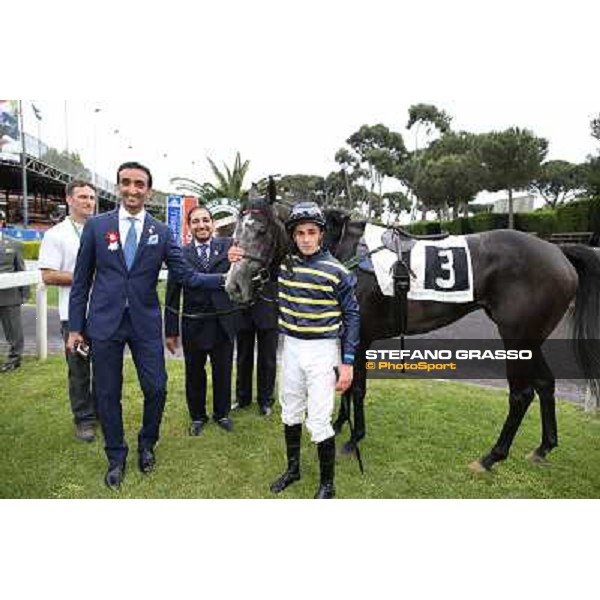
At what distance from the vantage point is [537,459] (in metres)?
3.19

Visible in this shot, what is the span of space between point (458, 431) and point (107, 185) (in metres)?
7.10

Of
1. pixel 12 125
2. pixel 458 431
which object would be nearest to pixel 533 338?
pixel 458 431

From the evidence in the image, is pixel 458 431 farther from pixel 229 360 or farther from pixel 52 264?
pixel 52 264

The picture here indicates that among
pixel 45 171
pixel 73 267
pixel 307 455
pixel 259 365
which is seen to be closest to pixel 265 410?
pixel 259 365

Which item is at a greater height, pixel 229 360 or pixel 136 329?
pixel 136 329

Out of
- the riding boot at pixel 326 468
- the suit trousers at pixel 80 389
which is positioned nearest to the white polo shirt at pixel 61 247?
the suit trousers at pixel 80 389

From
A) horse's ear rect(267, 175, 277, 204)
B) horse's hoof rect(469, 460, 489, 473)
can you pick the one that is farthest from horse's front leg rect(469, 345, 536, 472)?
horse's ear rect(267, 175, 277, 204)

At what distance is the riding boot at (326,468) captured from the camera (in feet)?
8.68

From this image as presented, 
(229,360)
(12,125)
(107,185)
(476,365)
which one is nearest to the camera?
(229,360)

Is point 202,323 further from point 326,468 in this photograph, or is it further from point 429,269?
point 429,269

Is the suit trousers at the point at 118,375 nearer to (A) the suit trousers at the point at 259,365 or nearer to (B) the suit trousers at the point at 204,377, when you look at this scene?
(B) the suit trousers at the point at 204,377

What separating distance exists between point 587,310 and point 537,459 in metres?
1.26

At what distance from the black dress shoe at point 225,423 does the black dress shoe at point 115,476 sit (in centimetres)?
96

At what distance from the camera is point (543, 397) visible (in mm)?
3260
